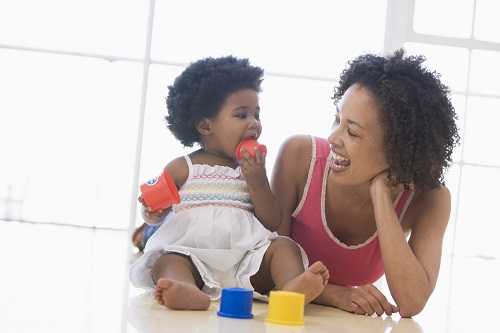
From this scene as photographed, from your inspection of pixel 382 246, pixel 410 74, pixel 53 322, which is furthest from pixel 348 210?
pixel 53 322

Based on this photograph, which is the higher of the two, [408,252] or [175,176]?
[175,176]

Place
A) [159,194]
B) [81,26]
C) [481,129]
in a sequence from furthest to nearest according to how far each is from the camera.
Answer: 1. [81,26]
2. [481,129]
3. [159,194]

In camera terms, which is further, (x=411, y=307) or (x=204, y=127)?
(x=204, y=127)

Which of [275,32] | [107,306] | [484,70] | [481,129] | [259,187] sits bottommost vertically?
[107,306]

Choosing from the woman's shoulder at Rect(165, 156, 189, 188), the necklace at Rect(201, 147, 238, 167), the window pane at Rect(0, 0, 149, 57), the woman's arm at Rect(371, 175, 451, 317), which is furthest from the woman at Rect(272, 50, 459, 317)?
the window pane at Rect(0, 0, 149, 57)

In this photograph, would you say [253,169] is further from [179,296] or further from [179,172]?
[179,296]

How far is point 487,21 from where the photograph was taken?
4.51 m

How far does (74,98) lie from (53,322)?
3552mm

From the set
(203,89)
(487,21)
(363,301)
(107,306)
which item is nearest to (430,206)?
(363,301)

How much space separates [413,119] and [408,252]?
268 mm

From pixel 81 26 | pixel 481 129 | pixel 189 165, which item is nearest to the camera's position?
pixel 189 165

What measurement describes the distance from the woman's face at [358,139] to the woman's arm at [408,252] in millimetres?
42

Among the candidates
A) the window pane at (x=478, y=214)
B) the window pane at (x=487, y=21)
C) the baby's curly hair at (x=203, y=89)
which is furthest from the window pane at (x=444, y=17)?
the baby's curly hair at (x=203, y=89)

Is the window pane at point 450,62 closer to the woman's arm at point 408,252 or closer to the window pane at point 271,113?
the window pane at point 271,113
